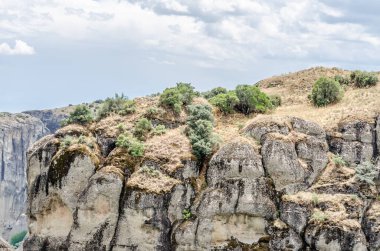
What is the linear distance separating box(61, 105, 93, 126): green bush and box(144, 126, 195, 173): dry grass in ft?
21.3

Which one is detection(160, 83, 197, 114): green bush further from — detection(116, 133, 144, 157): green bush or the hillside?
detection(116, 133, 144, 157): green bush

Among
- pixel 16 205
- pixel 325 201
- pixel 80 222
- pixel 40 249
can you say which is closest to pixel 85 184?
pixel 80 222

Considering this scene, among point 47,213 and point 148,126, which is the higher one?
point 148,126

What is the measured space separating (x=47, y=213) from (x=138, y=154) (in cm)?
850

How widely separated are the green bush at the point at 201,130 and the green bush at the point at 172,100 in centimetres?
116

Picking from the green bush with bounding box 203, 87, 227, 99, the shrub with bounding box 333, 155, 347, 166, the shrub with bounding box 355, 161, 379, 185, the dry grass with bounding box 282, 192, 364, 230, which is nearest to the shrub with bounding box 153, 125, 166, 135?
the dry grass with bounding box 282, 192, 364, 230

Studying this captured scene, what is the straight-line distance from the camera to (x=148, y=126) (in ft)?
170

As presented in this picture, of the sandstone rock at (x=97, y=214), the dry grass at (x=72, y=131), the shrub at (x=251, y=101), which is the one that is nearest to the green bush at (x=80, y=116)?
the dry grass at (x=72, y=131)

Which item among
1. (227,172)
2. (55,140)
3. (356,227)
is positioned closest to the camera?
(356,227)

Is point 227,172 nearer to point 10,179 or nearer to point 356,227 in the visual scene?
point 356,227

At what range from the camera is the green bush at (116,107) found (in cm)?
5441

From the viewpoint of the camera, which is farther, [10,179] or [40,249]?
Result: [10,179]

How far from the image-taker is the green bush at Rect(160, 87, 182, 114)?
54.2 meters

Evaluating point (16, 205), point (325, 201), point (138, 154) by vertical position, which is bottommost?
point (16, 205)
